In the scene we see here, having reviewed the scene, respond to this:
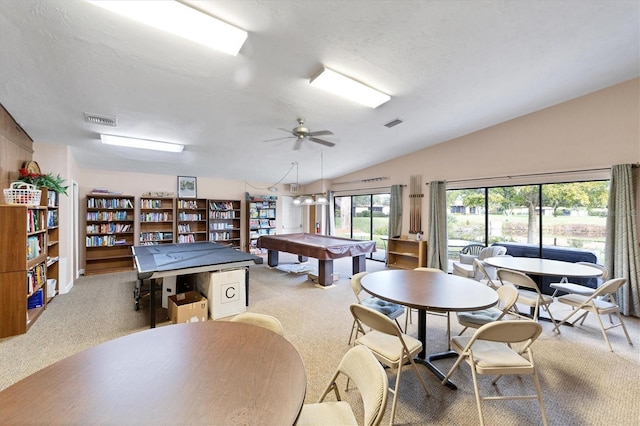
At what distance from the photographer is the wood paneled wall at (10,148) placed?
3.15m

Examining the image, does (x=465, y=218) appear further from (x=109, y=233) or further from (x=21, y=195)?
(x=109, y=233)

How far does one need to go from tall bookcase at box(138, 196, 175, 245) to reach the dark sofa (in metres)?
7.72

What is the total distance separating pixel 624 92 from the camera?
3744 mm

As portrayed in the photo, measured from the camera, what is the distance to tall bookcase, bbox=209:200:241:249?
24.6ft

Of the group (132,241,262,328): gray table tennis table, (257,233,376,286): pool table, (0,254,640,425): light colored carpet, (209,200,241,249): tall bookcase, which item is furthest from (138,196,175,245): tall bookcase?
(257,233,376,286): pool table

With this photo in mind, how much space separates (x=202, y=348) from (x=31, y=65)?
3.23m

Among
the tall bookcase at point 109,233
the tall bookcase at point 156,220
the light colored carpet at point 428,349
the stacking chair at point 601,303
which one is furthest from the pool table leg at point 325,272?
the tall bookcase at point 109,233

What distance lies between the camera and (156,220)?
257 inches

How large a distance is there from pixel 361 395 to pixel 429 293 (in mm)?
1215

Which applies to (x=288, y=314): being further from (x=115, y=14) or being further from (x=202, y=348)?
(x=115, y=14)

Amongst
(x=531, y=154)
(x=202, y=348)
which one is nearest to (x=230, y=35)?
(x=202, y=348)

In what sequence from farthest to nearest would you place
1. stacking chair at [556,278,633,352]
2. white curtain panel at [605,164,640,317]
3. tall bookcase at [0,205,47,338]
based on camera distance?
white curtain panel at [605,164,640,317] < tall bookcase at [0,205,47,338] < stacking chair at [556,278,633,352]

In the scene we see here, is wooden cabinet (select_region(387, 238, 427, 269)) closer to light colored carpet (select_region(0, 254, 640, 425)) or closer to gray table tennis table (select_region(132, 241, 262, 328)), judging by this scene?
light colored carpet (select_region(0, 254, 640, 425))

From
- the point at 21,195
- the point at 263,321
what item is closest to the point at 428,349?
the point at 263,321
